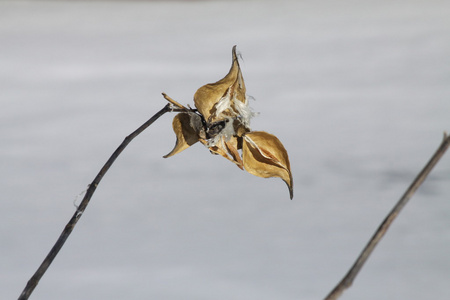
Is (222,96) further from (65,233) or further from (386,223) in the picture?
(386,223)

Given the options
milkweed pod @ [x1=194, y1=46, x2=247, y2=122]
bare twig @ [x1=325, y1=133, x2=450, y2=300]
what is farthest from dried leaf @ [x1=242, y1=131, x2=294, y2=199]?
bare twig @ [x1=325, y1=133, x2=450, y2=300]

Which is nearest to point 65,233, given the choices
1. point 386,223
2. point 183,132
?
point 183,132

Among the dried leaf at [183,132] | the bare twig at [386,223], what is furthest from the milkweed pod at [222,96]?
the bare twig at [386,223]

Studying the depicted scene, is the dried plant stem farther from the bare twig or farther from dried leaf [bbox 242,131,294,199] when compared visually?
the bare twig

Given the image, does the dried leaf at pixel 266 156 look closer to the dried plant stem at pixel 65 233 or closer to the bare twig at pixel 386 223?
the dried plant stem at pixel 65 233

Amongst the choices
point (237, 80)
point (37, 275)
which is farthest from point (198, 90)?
point (37, 275)
